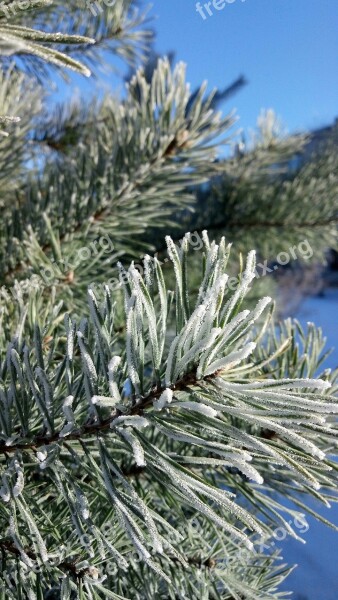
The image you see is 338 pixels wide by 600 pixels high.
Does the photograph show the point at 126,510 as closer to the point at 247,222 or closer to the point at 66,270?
the point at 66,270

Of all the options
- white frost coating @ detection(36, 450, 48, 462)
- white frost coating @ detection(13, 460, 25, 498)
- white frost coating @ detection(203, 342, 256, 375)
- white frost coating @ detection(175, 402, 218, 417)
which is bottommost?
white frost coating @ detection(13, 460, 25, 498)

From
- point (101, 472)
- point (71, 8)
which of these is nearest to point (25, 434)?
point (101, 472)

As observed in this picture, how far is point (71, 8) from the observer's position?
47cm

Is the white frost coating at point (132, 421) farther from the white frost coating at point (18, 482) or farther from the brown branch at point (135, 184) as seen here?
the brown branch at point (135, 184)

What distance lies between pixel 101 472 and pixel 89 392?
0.03m

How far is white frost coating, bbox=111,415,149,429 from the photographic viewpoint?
0.48 ft

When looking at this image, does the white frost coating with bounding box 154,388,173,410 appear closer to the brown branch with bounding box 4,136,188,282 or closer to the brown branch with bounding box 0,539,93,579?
the brown branch with bounding box 0,539,93,579

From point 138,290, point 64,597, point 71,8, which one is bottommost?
point 64,597

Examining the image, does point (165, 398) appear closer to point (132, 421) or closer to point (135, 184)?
point (132, 421)

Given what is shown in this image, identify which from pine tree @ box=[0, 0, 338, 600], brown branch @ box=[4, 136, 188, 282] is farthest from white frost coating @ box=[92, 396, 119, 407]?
brown branch @ box=[4, 136, 188, 282]

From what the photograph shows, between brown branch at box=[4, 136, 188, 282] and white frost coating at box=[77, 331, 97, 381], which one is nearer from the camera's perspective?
white frost coating at box=[77, 331, 97, 381]

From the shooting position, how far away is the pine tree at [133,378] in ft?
0.50

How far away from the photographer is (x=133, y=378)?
Result: 0.51 ft

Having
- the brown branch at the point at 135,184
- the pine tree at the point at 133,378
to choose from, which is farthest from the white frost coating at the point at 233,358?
the brown branch at the point at 135,184
